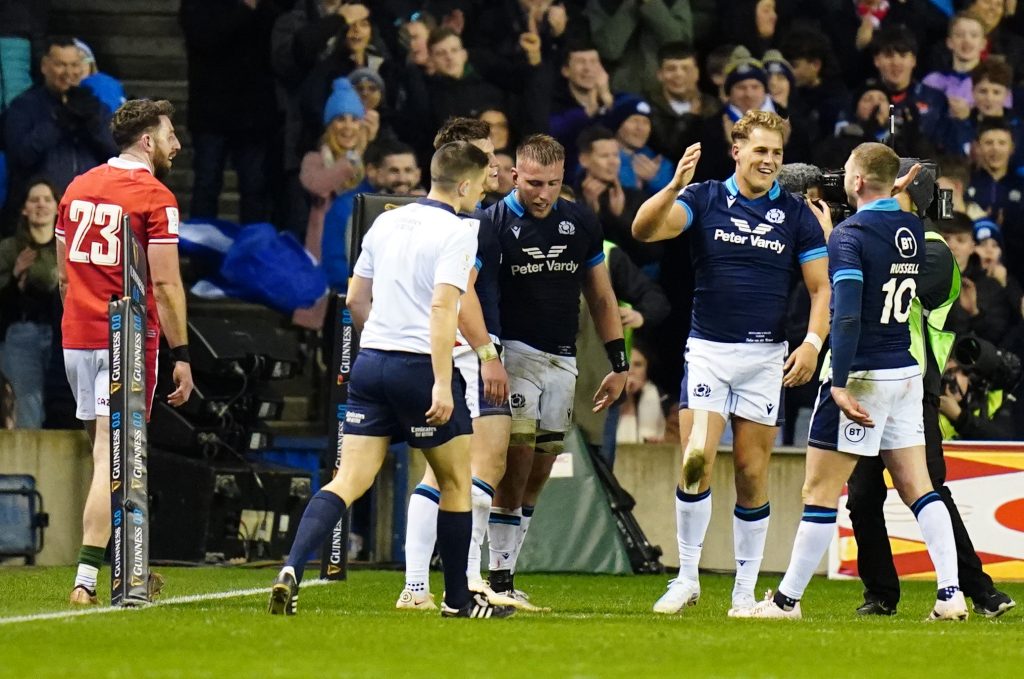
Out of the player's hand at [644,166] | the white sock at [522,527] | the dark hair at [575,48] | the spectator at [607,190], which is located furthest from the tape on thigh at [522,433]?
the dark hair at [575,48]

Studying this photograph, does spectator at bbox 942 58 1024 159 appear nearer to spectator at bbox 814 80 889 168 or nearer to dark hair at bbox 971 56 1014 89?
dark hair at bbox 971 56 1014 89

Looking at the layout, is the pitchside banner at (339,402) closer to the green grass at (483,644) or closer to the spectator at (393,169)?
the green grass at (483,644)

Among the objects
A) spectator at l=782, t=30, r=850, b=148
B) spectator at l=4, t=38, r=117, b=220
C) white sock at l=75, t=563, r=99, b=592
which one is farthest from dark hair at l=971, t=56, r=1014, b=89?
white sock at l=75, t=563, r=99, b=592

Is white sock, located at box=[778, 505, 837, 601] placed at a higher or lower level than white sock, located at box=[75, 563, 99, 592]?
higher

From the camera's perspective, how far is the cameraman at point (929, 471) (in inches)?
394

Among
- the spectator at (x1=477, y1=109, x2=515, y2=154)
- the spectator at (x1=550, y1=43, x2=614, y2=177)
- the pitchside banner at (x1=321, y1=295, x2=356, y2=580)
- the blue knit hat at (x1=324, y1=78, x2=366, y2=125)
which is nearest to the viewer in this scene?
the pitchside banner at (x1=321, y1=295, x2=356, y2=580)

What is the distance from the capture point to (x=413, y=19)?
17.0m

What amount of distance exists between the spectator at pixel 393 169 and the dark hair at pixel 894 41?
173 inches

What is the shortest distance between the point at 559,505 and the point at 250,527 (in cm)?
217

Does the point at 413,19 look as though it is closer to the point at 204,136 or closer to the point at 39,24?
the point at 204,136

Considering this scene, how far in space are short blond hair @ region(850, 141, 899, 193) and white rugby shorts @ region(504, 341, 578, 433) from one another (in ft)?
5.93

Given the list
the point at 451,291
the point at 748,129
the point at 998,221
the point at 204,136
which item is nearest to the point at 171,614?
the point at 451,291

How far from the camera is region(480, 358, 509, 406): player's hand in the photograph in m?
9.50

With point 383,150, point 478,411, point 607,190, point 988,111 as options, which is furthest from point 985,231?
point 478,411
